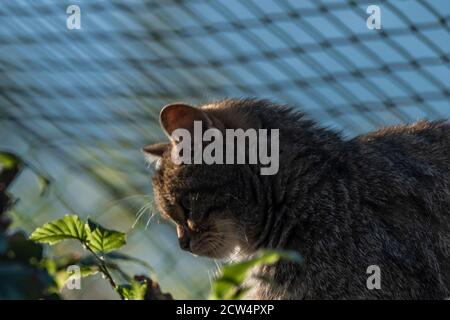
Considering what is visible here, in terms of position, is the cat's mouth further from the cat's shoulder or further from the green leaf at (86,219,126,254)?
the green leaf at (86,219,126,254)

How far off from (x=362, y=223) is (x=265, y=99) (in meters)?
0.67

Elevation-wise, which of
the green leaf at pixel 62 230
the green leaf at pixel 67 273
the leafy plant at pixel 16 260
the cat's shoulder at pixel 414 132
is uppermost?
the cat's shoulder at pixel 414 132

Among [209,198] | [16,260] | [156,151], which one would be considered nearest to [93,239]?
[16,260]

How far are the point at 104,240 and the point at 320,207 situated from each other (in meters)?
0.83

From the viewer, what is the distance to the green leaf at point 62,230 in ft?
6.66

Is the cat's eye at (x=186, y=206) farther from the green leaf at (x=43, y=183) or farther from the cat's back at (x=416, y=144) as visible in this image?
the green leaf at (x=43, y=183)

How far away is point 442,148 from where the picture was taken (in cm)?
301

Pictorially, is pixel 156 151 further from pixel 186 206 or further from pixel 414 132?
pixel 414 132

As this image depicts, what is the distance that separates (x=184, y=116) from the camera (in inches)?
112

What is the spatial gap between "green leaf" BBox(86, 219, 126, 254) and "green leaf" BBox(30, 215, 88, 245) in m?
0.02

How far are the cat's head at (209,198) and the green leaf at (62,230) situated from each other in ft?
2.56

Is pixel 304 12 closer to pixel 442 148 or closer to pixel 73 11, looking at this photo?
pixel 73 11

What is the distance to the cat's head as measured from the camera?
2.78 metres

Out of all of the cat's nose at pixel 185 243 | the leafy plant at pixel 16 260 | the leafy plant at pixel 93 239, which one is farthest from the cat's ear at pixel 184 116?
the leafy plant at pixel 16 260
